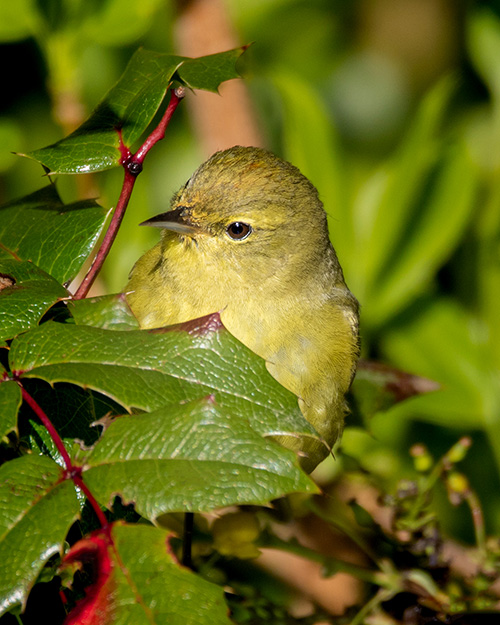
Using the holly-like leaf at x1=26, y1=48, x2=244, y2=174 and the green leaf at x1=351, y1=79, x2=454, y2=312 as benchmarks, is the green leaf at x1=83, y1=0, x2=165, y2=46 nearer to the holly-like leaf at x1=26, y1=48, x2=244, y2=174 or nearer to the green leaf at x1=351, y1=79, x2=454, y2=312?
the green leaf at x1=351, y1=79, x2=454, y2=312

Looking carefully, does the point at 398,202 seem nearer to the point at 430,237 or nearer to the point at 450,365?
the point at 430,237

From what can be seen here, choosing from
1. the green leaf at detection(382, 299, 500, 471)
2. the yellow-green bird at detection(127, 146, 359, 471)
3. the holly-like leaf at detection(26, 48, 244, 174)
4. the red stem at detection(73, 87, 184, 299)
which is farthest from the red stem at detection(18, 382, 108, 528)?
the green leaf at detection(382, 299, 500, 471)

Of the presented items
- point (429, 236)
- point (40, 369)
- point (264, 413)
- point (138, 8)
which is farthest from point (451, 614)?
point (138, 8)

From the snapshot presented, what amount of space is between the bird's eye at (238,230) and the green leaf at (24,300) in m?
1.03

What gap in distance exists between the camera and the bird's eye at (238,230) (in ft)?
8.78

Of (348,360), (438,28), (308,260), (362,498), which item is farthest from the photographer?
(438,28)

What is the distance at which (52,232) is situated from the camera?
192 centimetres

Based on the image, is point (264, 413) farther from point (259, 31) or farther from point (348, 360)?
point (259, 31)

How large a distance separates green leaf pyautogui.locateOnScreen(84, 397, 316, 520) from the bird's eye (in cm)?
131

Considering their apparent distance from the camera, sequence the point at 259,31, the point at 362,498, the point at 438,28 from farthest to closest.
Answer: the point at 438,28
the point at 259,31
the point at 362,498

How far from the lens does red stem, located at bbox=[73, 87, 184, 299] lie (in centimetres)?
168

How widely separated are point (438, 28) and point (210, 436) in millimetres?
4566

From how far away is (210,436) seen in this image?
1395 millimetres

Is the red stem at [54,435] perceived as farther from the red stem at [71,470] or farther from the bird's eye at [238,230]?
the bird's eye at [238,230]
